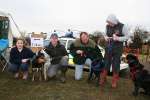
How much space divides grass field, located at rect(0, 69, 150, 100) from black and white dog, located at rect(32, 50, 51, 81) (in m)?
0.31

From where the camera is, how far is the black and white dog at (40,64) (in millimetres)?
8898

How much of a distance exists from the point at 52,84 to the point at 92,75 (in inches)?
50.6

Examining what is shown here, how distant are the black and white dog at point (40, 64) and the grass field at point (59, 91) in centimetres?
31

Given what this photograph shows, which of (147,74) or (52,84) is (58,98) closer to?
(52,84)

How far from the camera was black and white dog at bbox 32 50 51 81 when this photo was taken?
890 cm

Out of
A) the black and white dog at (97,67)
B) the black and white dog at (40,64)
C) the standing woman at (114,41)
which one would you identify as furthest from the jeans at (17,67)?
the standing woman at (114,41)

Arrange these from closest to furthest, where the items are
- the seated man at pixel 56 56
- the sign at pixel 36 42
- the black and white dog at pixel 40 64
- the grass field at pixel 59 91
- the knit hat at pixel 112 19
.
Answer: the grass field at pixel 59 91 → the knit hat at pixel 112 19 → the black and white dog at pixel 40 64 → the seated man at pixel 56 56 → the sign at pixel 36 42

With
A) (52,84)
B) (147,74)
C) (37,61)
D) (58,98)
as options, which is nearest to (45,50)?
(37,61)

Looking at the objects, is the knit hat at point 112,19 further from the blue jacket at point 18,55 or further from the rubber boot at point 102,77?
the blue jacket at point 18,55

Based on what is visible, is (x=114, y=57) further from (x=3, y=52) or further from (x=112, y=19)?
(x=3, y=52)

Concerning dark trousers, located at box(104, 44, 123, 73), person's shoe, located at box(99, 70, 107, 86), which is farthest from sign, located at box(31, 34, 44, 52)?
dark trousers, located at box(104, 44, 123, 73)

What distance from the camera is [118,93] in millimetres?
7973

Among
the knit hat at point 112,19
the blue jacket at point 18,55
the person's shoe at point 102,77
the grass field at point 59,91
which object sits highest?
the knit hat at point 112,19

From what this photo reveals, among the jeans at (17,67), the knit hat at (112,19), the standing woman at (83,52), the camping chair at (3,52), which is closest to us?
the knit hat at (112,19)
